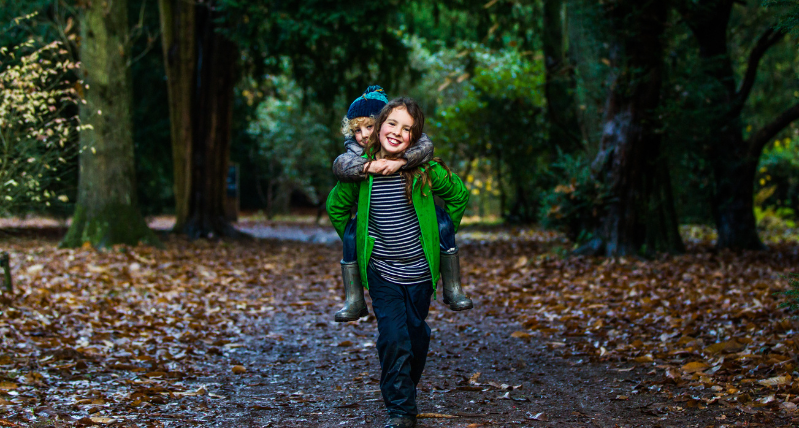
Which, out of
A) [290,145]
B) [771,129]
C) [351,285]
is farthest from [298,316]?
[290,145]

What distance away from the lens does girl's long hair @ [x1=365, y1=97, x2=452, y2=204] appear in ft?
12.6

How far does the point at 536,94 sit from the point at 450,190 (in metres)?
17.1

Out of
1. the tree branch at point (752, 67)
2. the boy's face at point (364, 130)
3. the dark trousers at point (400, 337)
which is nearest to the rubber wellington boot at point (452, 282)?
the dark trousers at point (400, 337)

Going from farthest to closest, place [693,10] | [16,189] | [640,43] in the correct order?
1. [693,10]
2. [640,43]
3. [16,189]

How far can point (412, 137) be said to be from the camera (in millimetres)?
3883

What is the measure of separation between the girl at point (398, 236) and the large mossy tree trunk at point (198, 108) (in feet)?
42.2

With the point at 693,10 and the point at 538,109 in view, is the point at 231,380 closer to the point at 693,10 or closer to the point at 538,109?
the point at 693,10

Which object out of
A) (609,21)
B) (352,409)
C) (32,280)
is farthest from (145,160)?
(352,409)

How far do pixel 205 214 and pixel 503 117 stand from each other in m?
8.96

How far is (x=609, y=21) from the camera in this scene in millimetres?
10250

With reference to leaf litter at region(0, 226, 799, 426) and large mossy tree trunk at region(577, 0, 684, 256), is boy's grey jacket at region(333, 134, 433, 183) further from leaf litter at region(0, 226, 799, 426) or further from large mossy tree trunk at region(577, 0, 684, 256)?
large mossy tree trunk at region(577, 0, 684, 256)

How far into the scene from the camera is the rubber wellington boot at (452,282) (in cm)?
394

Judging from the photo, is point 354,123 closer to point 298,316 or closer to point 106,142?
point 298,316

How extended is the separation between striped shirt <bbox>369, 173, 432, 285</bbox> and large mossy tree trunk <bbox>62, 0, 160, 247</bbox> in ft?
29.4
